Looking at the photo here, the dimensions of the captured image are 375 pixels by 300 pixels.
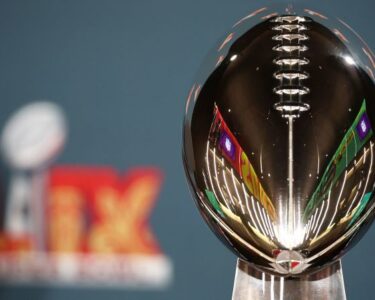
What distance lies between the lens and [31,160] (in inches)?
82.8

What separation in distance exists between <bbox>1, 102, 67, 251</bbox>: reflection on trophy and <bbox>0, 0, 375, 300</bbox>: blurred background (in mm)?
20

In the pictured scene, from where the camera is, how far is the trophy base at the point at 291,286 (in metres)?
0.39

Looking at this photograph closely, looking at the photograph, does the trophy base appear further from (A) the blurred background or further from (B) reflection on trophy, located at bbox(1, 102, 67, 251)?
(B) reflection on trophy, located at bbox(1, 102, 67, 251)

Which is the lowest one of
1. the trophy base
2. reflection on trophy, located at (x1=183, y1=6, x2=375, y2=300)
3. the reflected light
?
the trophy base

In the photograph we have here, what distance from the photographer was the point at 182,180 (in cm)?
200

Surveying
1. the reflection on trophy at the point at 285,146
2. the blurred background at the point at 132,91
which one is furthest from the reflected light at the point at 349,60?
the blurred background at the point at 132,91

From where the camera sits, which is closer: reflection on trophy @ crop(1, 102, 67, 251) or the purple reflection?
the purple reflection

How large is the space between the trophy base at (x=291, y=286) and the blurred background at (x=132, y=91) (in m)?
1.58

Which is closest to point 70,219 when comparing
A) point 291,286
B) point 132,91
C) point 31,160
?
point 31,160

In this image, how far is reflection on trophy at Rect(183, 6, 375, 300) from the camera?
13.4 inches

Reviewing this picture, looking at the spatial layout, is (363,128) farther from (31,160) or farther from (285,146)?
(31,160)

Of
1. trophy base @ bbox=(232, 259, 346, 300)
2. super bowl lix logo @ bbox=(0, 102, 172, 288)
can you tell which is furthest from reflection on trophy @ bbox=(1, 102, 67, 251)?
trophy base @ bbox=(232, 259, 346, 300)

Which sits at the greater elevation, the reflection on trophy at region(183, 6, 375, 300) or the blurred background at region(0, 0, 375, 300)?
the blurred background at region(0, 0, 375, 300)

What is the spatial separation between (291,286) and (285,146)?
81 mm
